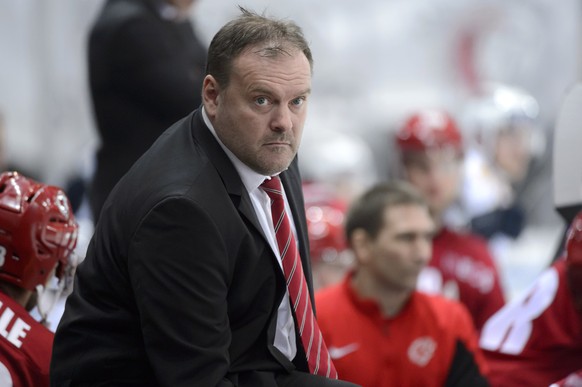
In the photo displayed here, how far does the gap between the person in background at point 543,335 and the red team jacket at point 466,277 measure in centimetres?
154

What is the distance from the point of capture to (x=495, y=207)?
6684 millimetres

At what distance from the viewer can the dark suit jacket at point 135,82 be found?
412cm

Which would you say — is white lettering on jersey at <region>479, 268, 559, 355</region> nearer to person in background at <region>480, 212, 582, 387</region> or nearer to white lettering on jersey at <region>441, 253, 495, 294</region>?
person in background at <region>480, 212, 582, 387</region>

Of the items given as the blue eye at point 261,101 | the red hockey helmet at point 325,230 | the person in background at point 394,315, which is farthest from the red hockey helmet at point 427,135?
the blue eye at point 261,101

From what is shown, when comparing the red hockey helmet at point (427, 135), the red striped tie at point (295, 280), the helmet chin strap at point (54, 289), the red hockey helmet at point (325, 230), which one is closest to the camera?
the red striped tie at point (295, 280)

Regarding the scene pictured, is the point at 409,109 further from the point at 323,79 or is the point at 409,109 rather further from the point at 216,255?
the point at 216,255

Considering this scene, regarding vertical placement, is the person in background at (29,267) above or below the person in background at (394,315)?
above

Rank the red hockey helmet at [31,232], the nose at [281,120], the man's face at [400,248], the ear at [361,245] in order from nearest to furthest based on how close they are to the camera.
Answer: the nose at [281,120], the red hockey helmet at [31,232], the man's face at [400,248], the ear at [361,245]

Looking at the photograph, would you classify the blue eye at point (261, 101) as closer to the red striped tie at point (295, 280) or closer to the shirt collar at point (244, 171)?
the shirt collar at point (244, 171)

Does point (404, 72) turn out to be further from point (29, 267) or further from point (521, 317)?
point (29, 267)

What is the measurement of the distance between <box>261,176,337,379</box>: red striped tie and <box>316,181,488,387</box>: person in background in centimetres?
117

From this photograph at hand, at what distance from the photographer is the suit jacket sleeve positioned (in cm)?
251

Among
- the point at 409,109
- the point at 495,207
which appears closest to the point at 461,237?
the point at 495,207

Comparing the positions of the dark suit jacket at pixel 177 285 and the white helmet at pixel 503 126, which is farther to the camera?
the white helmet at pixel 503 126
